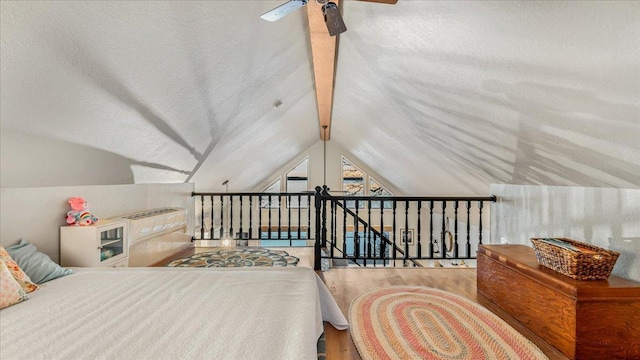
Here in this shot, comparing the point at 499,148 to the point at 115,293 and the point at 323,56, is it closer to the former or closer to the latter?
the point at 323,56

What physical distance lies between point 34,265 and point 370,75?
10.5 feet

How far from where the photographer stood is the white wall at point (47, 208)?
2.07 meters

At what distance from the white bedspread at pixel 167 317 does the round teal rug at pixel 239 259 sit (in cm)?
176

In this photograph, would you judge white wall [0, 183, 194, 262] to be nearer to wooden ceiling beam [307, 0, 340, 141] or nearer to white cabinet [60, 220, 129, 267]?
white cabinet [60, 220, 129, 267]

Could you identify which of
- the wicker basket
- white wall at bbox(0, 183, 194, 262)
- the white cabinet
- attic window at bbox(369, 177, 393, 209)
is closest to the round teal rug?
white wall at bbox(0, 183, 194, 262)

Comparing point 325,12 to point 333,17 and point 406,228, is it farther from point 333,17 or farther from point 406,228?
point 406,228

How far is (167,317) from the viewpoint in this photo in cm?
128

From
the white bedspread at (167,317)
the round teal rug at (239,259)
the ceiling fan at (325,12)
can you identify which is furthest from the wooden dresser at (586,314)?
the round teal rug at (239,259)

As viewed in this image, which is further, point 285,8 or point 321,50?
point 321,50

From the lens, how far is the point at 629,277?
202 centimetres

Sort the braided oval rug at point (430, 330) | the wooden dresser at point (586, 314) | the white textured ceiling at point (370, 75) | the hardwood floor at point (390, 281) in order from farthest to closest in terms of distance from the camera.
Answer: the hardwood floor at point (390, 281) → the braided oval rug at point (430, 330) → the wooden dresser at point (586, 314) → the white textured ceiling at point (370, 75)

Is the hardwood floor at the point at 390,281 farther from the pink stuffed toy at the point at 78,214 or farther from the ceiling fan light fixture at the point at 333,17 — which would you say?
the ceiling fan light fixture at the point at 333,17

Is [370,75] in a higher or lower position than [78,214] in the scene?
higher

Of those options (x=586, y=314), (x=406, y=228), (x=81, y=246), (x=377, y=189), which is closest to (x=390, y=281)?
(x=406, y=228)
